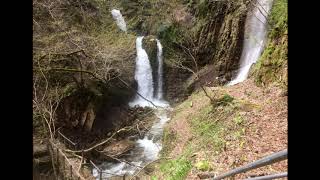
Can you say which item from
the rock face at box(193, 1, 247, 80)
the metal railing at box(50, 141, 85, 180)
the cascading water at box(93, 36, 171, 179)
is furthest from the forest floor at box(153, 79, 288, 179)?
the rock face at box(193, 1, 247, 80)

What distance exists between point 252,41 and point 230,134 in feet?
33.3

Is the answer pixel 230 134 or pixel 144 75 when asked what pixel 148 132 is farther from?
pixel 230 134

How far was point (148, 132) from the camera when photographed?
56.3 ft

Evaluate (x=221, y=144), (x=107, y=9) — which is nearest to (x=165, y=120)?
(x=221, y=144)

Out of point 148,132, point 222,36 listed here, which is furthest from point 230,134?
point 222,36

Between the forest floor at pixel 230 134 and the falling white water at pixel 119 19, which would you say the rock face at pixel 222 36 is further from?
the falling white water at pixel 119 19

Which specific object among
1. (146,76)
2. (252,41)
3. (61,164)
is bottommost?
(146,76)

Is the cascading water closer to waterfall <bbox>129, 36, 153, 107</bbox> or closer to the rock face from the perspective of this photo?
waterfall <bbox>129, 36, 153, 107</bbox>

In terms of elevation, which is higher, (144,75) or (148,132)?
(144,75)

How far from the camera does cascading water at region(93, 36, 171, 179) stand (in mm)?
14922

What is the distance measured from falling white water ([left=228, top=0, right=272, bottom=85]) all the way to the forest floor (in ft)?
11.4

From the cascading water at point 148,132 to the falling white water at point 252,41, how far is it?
447cm

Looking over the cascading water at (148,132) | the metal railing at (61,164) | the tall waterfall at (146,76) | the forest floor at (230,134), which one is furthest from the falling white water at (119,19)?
the metal railing at (61,164)
